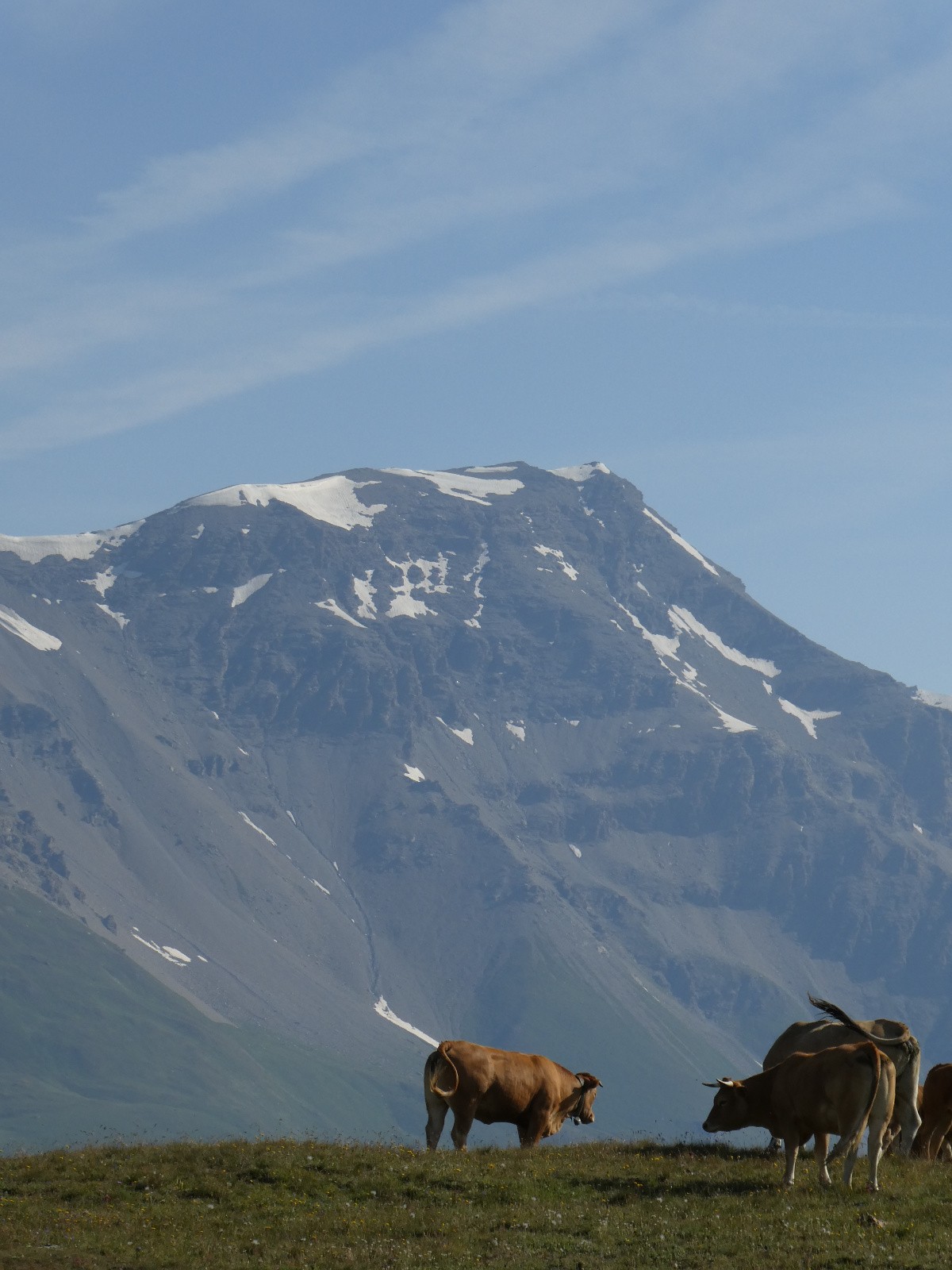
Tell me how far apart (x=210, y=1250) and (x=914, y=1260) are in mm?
11602

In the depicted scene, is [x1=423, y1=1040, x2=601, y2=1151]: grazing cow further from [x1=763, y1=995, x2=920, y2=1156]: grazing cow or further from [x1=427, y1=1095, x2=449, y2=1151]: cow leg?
[x1=763, y1=995, x2=920, y2=1156]: grazing cow

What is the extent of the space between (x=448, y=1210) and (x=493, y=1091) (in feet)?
23.7

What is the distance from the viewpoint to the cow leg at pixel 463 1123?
3675 cm

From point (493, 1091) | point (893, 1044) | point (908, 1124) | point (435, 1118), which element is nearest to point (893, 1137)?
point (908, 1124)

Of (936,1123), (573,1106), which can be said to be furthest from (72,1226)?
(936,1123)

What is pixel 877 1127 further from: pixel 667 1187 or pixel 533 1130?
pixel 533 1130

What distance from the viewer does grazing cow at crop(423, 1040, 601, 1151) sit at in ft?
120

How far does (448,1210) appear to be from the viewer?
1185 inches

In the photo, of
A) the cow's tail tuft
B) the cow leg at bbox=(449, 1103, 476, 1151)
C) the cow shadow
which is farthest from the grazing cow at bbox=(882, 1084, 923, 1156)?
the cow leg at bbox=(449, 1103, 476, 1151)

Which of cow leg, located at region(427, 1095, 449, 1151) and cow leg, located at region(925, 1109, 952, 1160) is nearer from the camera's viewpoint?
Result: cow leg, located at region(925, 1109, 952, 1160)

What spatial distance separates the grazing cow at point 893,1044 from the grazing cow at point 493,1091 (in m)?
5.26

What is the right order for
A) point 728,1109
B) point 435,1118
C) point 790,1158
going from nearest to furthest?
1. point 790,1158
2. point 728,1109
3. point 435,1118

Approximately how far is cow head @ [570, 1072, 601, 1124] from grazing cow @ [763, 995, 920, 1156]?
481 centimetres

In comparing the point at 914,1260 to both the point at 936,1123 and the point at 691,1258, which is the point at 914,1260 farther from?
the point at 936,1123
